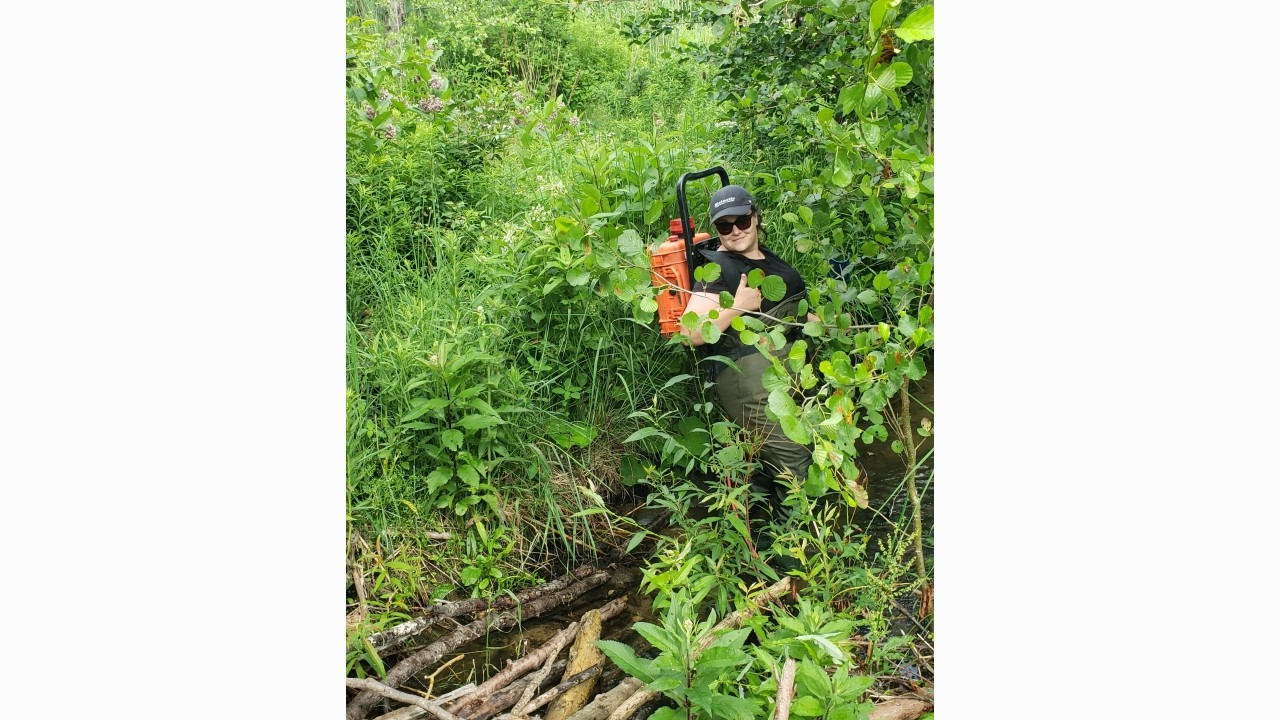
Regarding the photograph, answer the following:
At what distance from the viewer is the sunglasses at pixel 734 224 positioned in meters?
2.87

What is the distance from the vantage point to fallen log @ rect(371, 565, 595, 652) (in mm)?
2537

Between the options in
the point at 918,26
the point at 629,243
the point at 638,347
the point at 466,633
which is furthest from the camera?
the point at 638,347

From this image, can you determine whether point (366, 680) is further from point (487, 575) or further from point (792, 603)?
point (792, 603)

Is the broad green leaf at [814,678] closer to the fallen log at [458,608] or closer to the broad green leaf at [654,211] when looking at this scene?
the fallen log at [458,608]

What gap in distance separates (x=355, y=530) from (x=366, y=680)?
2.27 ft

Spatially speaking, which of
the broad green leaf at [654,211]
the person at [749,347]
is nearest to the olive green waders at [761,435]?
the person at [749,347]

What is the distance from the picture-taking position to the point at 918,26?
132cm

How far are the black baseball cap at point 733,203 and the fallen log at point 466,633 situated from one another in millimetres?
1325

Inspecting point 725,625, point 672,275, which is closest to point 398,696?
point 725,625

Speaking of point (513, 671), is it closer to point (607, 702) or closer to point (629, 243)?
point (607, 702)

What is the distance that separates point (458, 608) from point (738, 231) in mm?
1535

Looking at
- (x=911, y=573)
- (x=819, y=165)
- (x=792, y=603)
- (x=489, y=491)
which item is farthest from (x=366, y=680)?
(x=819, y=165)

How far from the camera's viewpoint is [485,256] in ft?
11.6

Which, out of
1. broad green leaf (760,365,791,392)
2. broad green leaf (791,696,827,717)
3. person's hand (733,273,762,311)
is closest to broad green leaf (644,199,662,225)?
person's hand (733,273,762,311)
